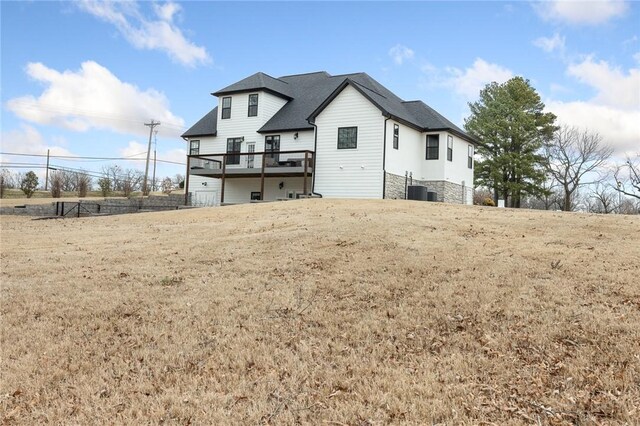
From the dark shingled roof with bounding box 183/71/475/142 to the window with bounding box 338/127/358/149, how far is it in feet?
5.94

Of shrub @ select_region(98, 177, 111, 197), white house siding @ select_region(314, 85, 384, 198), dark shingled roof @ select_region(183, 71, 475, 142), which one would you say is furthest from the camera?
shrub @ select_region(98, 177, 111, 197)

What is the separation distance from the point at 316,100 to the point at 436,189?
9.56m

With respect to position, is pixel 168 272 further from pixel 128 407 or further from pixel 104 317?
pixel 128 407

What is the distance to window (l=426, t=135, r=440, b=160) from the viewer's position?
91.8ft

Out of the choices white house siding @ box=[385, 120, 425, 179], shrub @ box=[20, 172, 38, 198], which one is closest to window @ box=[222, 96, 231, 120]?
white house siding @ box=[385, 120, 425, 179]

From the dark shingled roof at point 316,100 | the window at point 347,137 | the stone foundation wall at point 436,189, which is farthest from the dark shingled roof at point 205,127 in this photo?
the stone foundation wall at point 436,189

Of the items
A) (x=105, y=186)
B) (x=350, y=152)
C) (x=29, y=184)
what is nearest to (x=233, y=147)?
(x=350, y=152)

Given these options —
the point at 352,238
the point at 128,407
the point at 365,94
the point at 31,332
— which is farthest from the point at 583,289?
the point at 365,94

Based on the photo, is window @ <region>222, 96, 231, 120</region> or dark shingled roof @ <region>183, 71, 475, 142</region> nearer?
dark shingled roof @ <region>183, 71, 475, 142</region>

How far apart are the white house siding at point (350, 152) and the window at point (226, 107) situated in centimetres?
733

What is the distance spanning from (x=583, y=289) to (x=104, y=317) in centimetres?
719

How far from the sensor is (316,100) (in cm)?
3052

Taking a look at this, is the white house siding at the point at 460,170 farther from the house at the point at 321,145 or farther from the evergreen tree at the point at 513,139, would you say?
the evergreen tree at the point at 513,139

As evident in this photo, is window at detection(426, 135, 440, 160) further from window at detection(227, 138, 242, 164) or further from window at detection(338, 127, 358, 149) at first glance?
window at detection(227, 138, 242, 164)
